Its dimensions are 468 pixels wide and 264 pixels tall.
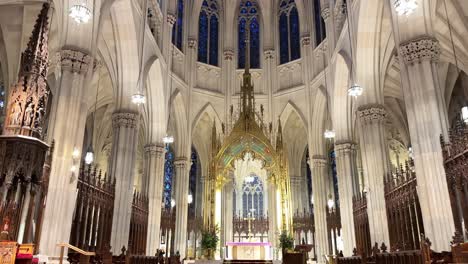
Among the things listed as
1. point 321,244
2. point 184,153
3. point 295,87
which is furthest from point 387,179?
point 184,153

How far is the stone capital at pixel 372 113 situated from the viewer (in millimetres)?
17719

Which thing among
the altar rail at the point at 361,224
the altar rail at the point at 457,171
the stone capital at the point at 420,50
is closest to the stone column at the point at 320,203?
the altar rail at the point at 361,224

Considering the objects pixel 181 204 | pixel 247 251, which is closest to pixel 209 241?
pixel 247 251

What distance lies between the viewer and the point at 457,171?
10742 mm

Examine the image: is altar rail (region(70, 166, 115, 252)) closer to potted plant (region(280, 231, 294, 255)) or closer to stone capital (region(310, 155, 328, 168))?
potted plant (region(280, 231, 294, 255))

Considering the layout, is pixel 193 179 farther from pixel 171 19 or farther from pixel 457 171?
pixel 457 171

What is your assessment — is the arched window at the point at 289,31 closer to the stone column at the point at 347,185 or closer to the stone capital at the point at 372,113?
the stone column at the point at 347,185

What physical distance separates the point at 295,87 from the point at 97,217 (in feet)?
53.1

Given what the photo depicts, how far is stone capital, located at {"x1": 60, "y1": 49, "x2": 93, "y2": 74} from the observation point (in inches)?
502

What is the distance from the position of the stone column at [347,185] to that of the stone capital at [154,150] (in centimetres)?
1000

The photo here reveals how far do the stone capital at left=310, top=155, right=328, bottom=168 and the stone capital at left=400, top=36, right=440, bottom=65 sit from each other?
44.0 feet

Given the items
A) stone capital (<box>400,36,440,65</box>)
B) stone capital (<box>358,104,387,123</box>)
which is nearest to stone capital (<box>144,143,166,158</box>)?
stone capital (<box>358,104,387,123</box>)

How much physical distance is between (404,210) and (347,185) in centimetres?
699

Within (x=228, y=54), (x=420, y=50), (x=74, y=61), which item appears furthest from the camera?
(x=228, y=54)
